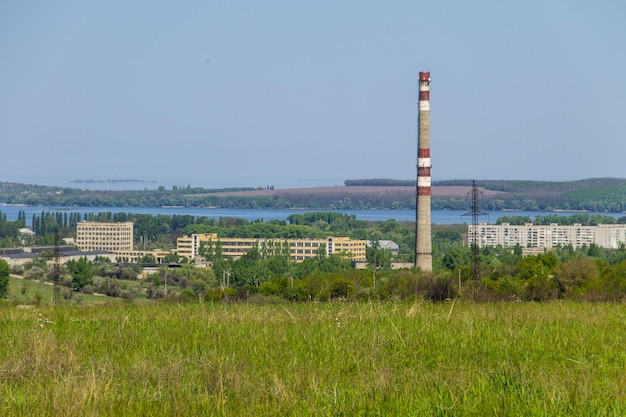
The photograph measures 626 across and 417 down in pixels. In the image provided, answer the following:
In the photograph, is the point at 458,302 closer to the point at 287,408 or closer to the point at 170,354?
the point at 170,354

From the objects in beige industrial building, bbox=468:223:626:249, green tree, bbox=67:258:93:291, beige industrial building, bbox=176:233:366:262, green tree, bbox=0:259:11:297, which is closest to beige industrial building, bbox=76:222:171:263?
beige industrial building, bbox=176:233:366:262

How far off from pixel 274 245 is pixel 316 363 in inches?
2936

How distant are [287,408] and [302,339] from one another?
6.94ft

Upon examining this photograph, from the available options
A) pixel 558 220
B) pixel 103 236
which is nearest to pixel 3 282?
pixel 103 236

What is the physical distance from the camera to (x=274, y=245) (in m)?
80.8

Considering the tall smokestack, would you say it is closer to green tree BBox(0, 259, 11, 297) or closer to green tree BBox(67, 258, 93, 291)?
green tree BBox(67, 258, 93, 291)

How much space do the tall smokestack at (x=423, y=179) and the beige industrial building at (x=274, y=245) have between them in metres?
33.9

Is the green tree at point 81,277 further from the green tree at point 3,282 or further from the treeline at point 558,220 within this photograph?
the treeline at point 558,220

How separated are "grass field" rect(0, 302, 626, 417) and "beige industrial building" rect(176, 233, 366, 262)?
229 feet

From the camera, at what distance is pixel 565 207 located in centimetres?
19050

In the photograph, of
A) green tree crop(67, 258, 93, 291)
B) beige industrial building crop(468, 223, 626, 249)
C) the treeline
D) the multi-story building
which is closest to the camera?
green tree crop(67, 258, 93, 291)

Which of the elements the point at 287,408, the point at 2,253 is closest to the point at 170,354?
the point at 287,408

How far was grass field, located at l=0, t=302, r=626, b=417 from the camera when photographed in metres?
5.09

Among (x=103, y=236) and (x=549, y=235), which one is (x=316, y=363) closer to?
(x=103, y=236)
